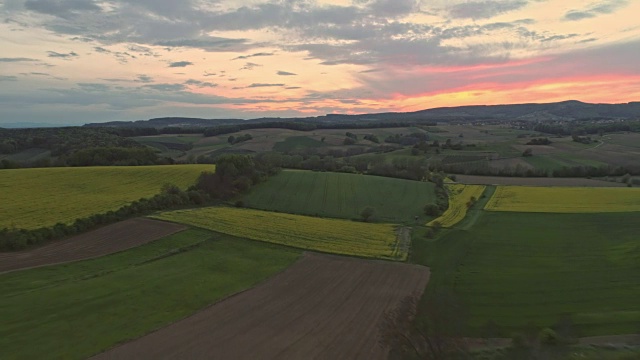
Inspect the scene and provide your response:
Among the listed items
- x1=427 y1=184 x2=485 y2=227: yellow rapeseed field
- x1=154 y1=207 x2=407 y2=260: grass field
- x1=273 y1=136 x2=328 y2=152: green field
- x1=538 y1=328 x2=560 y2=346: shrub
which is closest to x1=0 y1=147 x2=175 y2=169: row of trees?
x1=154 y1=207 x2=407 y2=260: grass field

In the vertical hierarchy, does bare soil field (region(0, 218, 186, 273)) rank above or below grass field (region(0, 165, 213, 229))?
below

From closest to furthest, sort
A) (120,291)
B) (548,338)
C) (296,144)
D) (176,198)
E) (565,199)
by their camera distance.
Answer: (548,338) → (120,291) → (176,198) → (565,199) → (296,144)

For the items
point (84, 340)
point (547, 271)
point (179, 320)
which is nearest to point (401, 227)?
point (547, 271)

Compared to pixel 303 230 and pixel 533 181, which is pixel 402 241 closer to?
pixel 303 230

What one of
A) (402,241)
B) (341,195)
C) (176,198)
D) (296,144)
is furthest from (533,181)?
(296,144)

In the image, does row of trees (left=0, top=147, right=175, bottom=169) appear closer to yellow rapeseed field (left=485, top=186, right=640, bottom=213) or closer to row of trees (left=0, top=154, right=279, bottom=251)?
row of trees (left=0, top=154, right=279, bottom=251)
